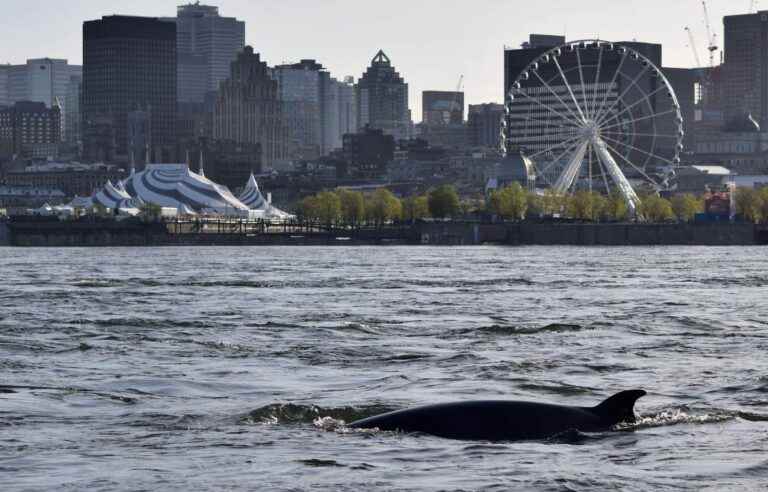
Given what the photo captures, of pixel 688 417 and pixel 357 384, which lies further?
pixel 357 384

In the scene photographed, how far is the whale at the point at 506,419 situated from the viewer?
25844mm

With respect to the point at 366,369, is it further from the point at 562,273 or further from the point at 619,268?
the point at 619,268

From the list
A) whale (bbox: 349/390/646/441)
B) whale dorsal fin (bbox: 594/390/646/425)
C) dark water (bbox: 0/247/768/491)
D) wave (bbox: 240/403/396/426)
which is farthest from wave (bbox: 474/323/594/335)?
whale (bbox: 349/390/646/441)

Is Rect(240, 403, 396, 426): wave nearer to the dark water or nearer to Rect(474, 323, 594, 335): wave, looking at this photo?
the dark water

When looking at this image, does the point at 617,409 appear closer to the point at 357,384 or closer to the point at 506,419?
the point at 506,419

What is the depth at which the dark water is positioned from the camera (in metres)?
24.2

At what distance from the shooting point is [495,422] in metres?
25.8

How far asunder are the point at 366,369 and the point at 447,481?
14.6 metres

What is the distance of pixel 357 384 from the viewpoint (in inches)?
1357

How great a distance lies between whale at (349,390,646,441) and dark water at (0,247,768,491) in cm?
31

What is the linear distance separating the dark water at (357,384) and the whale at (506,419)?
0.31 m

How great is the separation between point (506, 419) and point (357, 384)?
8887 millimetres

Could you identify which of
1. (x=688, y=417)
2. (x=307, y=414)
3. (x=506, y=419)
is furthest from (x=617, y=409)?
(x=307, y=414)

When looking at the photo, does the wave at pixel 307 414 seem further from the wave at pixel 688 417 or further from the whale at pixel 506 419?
the wave at pixel 688 417
